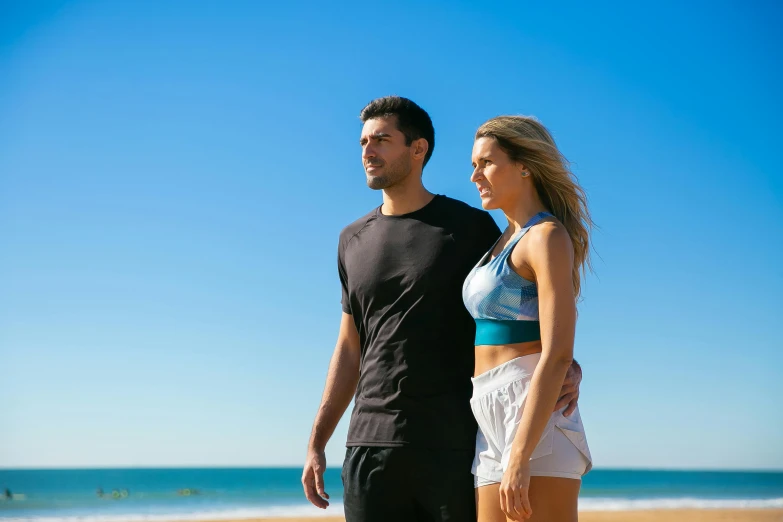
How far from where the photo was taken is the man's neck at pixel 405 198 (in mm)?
3571

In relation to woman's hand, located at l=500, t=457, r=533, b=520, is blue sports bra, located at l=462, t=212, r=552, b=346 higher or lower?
higher

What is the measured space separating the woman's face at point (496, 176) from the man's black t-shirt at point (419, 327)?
0.46m

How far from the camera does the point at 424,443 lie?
10.2ft

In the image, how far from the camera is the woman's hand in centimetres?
243

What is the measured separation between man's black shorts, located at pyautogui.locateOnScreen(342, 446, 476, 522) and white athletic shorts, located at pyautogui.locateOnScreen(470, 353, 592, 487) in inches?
8.9

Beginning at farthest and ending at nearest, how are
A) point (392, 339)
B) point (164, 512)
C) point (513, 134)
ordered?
point (164, 512), point (392, 339), point (513, 134)

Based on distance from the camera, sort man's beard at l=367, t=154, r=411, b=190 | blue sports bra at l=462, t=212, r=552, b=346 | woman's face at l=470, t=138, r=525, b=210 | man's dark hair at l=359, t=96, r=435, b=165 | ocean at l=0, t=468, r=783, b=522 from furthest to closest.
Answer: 1. ocean at l=0, t=468, r=783, b=522
2. man's dark hair at l=359, t=96, r=435, b=165
3. man's beard at l=367, t=154, r=411, b=190
4. woman's face at l=470, t=138, r=525, b=210
5. blue sports bra at l=462, t=212, r=552, b=346

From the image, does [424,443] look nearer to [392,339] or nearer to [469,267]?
[392,339]

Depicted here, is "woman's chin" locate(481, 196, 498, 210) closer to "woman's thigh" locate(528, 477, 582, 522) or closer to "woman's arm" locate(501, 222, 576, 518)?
"woman's arm" locate(501, 222, 576, 518)

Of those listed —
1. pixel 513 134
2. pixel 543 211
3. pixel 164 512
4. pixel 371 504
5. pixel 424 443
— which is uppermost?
pixel 513 134

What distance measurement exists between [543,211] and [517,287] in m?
0.31

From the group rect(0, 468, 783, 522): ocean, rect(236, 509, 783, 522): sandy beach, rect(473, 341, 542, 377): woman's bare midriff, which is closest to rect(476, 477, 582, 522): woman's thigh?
rect(473, 341, 542, 377): woman's bare midriff

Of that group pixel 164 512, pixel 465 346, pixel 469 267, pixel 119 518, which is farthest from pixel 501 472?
pixel 164 512

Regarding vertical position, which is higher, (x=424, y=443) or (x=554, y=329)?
(x=554, y=329)
